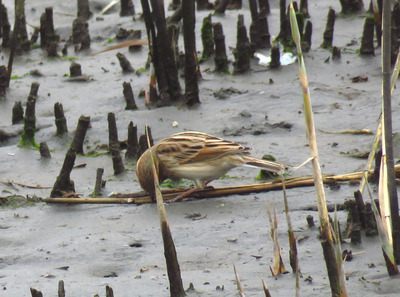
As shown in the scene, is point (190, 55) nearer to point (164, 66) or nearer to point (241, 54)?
point (164, 66)

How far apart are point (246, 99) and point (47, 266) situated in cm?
353

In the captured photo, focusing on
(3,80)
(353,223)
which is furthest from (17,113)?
(353,223)

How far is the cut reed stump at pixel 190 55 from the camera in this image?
287 inches

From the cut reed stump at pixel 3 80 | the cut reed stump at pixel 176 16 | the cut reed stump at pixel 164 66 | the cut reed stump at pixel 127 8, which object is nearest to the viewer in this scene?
the cut reed stump at pixel 164 66

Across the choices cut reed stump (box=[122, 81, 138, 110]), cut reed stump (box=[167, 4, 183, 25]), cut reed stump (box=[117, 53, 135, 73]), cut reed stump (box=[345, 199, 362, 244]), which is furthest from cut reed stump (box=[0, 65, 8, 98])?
cut reed stump (box=[345, 199, 362, 244])

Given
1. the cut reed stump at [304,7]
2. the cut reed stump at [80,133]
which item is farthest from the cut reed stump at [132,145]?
the cut reed stump at [304,7]

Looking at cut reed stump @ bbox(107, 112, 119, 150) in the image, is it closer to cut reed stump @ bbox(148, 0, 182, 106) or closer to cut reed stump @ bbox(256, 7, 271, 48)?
cut reed stump @ bbox(148, 0, 182, 106)

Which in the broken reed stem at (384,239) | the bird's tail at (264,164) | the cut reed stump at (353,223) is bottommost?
the bird's tail at (264,164)

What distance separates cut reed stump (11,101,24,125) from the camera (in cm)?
776

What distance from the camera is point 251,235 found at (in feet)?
16.3

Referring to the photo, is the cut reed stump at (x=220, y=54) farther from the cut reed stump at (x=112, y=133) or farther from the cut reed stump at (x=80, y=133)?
the cut reed stump at (x=80, y=133)

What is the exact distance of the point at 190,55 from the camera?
749 centimetres

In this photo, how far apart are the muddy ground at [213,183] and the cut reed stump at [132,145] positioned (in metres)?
0.11

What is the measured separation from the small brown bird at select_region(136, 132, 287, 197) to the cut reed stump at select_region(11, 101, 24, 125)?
2288 millimetres
